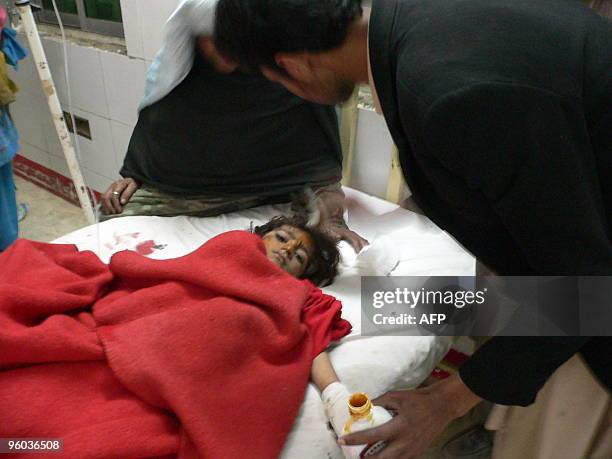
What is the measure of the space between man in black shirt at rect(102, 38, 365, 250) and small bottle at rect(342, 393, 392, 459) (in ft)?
2.52

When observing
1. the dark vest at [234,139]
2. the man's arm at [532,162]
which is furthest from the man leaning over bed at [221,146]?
the man's arm at [532,162]

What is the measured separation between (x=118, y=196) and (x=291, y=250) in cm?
72

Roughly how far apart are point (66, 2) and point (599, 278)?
278cm

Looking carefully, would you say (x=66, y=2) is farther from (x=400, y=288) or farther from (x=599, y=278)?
(x=599, y=278)

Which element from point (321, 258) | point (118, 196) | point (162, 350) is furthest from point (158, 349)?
point (118, 196)

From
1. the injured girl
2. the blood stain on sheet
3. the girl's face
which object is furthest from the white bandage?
the blood stain on sheet

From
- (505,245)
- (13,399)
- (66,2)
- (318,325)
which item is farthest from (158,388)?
(66,2)

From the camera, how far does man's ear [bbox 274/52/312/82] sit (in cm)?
82

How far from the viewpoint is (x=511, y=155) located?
24.7 inches

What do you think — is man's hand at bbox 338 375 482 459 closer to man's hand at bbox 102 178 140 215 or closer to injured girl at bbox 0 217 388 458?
injured girl at bbox 0 217 388 458

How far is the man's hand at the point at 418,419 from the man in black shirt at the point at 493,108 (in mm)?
71

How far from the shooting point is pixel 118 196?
1.81m

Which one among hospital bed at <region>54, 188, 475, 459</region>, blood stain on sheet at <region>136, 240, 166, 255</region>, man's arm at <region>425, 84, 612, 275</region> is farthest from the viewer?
blood stain on sheet at <region>136, 240, 166, 255</region>

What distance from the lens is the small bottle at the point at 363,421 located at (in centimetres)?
90
